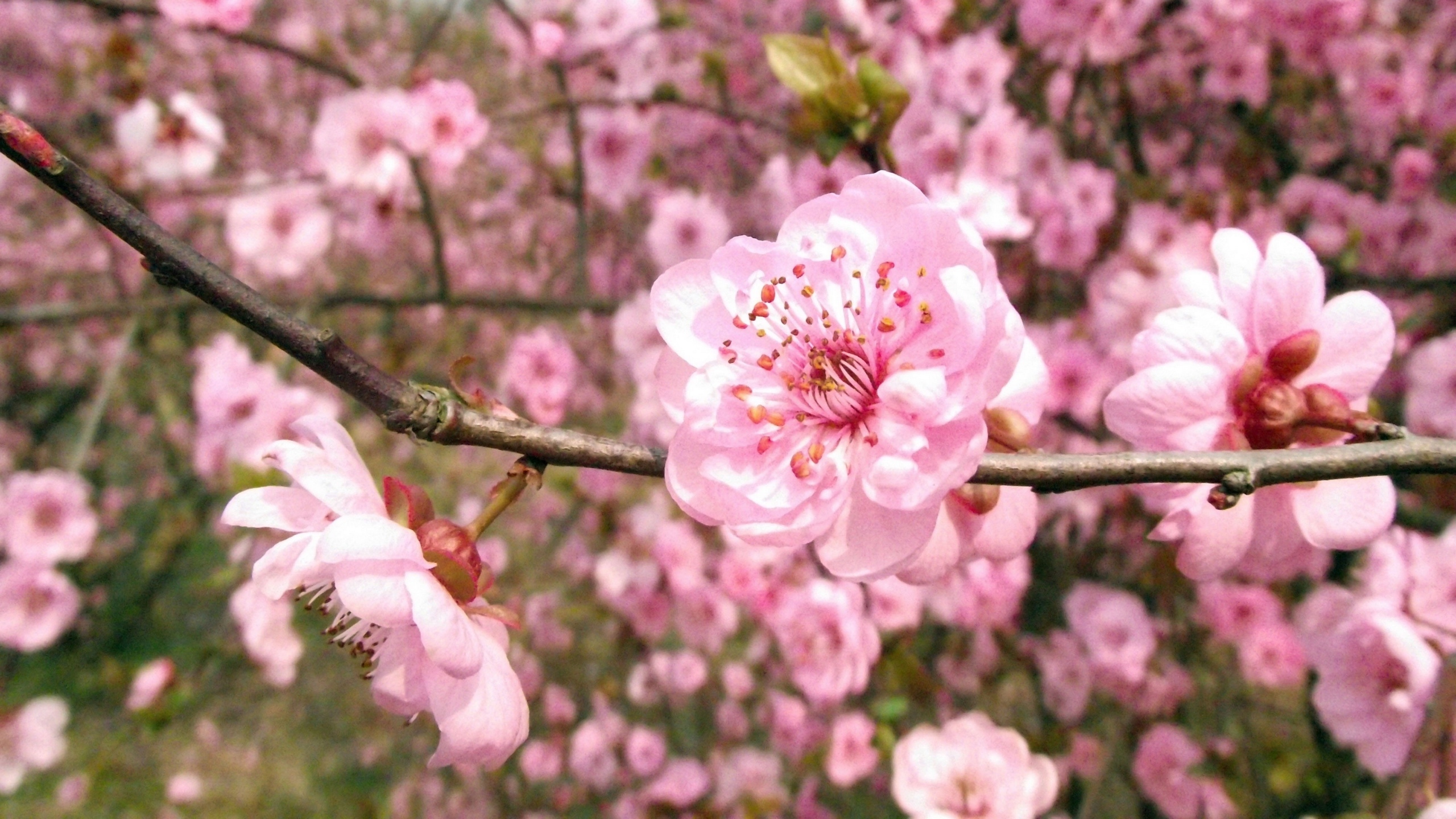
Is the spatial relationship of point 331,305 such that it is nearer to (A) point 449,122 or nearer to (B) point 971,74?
(A) point 449,122

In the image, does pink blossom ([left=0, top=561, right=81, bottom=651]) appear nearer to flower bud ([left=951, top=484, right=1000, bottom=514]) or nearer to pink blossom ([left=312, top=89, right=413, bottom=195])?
pink blossom ([left=312, top=89, right=413, bottom=195])

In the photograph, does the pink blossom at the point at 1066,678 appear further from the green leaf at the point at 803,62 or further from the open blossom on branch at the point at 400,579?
the open blossom on branch at the point at 400,579

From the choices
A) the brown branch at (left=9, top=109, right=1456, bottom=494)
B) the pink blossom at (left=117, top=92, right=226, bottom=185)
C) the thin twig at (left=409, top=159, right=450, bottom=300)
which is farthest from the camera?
the pink blossom at (left=117, top=92, right=226, bottom=185)

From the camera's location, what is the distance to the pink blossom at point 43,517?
2.21m

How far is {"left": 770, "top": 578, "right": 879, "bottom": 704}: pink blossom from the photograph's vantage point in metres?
1.67

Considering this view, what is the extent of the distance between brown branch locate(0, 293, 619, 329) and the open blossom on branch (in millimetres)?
1546

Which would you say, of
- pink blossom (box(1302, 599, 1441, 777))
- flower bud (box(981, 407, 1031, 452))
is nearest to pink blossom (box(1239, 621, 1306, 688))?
pink blossom (box(1302, 599, 1441, 777))

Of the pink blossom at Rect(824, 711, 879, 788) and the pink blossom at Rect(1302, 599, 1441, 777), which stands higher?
the pink blossom at Rect(1302, 599, 1441, 777)

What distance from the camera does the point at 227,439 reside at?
210 centimetres

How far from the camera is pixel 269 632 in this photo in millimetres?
1689

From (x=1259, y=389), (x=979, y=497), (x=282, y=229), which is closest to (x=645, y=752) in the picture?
(x=282, y=229)

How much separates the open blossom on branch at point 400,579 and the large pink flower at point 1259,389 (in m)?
0.58

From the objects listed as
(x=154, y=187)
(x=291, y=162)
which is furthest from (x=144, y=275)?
(x=154, y=187)

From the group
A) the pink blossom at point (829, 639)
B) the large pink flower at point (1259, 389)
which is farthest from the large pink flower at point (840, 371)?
the pink blossom at point (829, 639)
